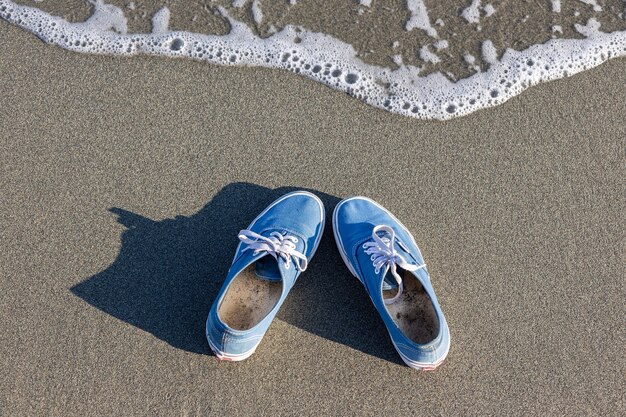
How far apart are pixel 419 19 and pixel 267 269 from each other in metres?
1.33

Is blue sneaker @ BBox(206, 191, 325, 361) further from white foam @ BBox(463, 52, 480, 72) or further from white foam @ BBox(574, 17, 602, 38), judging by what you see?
white foam @ BBox(574, 17, 602, 38)

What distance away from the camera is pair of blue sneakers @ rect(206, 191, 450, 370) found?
167 centimetres

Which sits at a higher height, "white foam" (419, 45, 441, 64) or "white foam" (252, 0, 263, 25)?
"white foam" (252, 0, 263, 25)

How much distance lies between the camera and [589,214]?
1952 millimetres

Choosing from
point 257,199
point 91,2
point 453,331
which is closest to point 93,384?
point 257,199

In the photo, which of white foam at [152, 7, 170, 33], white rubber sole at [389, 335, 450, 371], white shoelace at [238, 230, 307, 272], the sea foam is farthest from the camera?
white foam at [152, 7, 170, 33]

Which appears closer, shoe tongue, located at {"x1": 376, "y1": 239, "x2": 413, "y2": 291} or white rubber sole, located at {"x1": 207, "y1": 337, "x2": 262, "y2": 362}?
white rubber sole, located at {"x1": 207, "y1": 337, "x2": 262, "y2": 362}

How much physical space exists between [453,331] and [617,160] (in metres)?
0.97

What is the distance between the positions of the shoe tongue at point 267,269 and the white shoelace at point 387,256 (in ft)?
1.10

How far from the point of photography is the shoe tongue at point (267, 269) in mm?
1844

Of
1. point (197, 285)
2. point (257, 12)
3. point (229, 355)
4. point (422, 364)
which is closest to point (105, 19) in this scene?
point (257, 12)

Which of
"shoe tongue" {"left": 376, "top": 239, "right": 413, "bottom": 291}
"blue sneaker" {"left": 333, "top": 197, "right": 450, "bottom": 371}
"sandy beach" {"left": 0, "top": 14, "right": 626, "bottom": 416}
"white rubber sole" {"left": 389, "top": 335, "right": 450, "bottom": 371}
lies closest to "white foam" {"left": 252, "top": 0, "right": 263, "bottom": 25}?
"sandy beach" {"left": 0, "top": 14, "right": 626, "bottom": 416}

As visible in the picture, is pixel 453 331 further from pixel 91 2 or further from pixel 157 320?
pixel 91 2

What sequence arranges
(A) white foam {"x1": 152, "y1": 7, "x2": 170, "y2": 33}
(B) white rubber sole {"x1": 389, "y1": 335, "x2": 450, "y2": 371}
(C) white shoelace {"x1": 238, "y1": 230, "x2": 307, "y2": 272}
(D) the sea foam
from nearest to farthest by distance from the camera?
(B) white rubber sole {"x1": 389, "y1": 335, "x2": 450, "y2": 371}, (C) white shoelace {"x1": 238, "y1": 230, "x2": 307, "y2": 272}, (D) the sea foam, (A) white foam {"x1": 152, "y1": 7, "x2": 170, "y2": 33}
